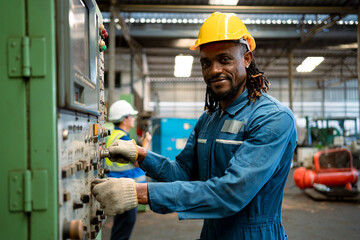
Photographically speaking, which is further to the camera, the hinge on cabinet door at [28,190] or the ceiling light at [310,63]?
the ceiling light at [310,63]

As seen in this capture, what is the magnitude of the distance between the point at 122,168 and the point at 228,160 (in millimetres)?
2031

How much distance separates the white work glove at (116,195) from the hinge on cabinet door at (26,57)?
0.49m

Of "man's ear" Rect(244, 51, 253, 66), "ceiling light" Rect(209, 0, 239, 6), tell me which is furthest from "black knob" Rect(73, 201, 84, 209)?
"ceiling light" Rect(209, 0, 239, 6)

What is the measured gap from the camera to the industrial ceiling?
22.1ft

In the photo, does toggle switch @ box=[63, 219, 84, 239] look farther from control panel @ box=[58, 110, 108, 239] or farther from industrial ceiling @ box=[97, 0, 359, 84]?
industrial ceiling @ box=[97, 0, 359, 84]

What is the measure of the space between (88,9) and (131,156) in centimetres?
73

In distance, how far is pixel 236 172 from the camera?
116 centimetres

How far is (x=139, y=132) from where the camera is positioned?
841 centimetres

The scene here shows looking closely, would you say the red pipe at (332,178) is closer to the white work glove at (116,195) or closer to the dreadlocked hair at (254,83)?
the dreadlocked hair at (254,83)

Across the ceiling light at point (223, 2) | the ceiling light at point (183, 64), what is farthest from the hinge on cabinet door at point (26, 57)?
the ceiling light at point (183, 64)

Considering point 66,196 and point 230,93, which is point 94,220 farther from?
point 230,93

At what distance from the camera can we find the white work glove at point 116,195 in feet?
3.57

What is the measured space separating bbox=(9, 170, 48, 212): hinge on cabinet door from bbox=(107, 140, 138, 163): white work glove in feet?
2.58

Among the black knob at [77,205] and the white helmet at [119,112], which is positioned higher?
the white helmet at [119,112]
